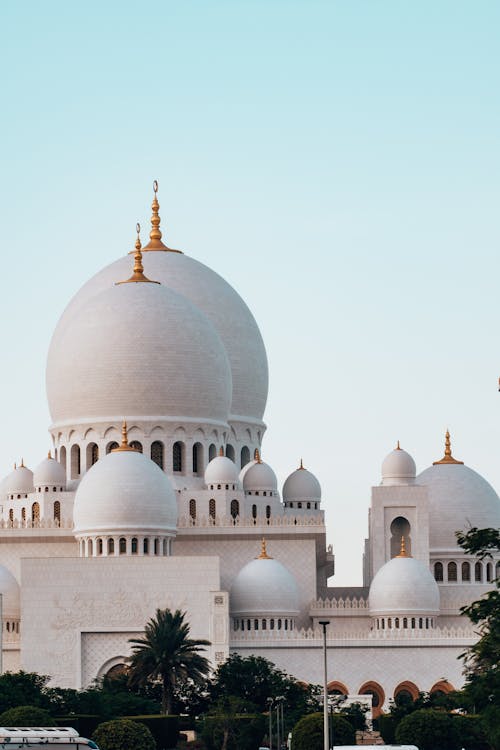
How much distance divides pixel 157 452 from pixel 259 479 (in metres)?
3.87

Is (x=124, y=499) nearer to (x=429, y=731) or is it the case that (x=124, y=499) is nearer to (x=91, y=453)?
(x=91, y=453)

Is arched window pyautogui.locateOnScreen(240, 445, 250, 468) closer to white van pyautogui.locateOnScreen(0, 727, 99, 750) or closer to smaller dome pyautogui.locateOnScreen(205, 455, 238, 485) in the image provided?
smaller dome pyautogui.locateOnScreen(205, 455, 238, 485)

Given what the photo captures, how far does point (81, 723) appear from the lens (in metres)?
53.5

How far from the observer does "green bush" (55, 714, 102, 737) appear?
5303 cm

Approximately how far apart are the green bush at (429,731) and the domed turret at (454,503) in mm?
24558

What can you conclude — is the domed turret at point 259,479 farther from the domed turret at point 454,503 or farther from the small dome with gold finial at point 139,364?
the domed turret at point 454,503

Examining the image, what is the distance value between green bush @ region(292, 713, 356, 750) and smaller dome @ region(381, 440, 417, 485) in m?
23.7

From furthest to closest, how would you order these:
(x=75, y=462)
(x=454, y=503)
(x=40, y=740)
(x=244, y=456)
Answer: (x=454, y=503), (x=244, y=456), (x=75, y=462), (x=40, y=740)

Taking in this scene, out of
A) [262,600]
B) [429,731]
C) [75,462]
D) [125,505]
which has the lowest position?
[429,731]

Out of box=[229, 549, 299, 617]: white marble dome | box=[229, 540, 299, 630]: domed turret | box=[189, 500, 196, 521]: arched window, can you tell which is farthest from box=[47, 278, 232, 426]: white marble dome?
box=[229, 540, 299, 630]: domed turret

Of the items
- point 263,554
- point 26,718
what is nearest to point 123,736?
point 26,718

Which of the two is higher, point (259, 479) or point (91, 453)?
point (91, 453)

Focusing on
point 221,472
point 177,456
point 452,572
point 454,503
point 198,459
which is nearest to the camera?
point 221,472

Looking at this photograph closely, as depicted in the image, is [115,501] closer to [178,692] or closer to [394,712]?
[178,692]
